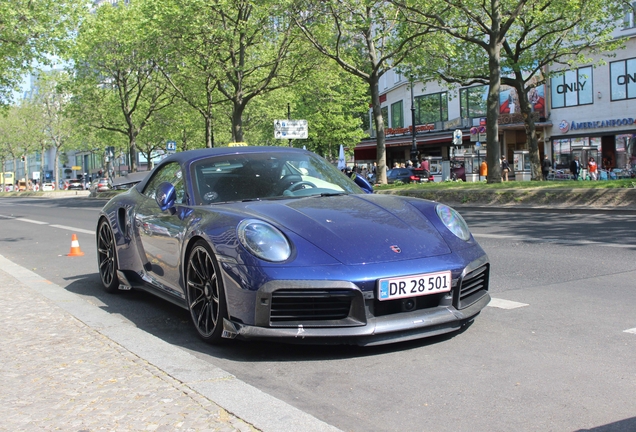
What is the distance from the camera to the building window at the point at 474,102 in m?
49.7

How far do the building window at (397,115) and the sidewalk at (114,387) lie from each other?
57.1 meters

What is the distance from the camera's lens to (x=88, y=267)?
9.12 m

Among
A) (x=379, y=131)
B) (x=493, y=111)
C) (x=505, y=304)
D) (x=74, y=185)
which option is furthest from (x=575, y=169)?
(x=74, y=185)

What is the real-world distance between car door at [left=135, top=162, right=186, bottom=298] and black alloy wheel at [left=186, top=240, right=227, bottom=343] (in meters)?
0.28

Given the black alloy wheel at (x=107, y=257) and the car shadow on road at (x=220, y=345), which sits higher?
the black alloy wheel at (x=107, y=257)

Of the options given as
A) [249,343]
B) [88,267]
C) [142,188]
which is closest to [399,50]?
[88,267]

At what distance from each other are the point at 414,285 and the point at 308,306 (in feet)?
2.12

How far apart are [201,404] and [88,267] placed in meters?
6.41

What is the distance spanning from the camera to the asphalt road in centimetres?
316

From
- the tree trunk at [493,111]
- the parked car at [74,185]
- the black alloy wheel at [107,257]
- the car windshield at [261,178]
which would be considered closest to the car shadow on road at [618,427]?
the car windshield at [261,178]

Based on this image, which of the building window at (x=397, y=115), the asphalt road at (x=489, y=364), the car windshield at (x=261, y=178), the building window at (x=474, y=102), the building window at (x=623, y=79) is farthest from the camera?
the building window at (x=397, y=115)

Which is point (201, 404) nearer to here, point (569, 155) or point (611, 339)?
point (611, 339)

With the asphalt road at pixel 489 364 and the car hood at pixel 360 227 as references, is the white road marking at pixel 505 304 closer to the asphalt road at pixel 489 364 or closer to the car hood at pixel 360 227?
the asphalt road at pixel 489 364

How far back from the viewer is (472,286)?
4508 mm
